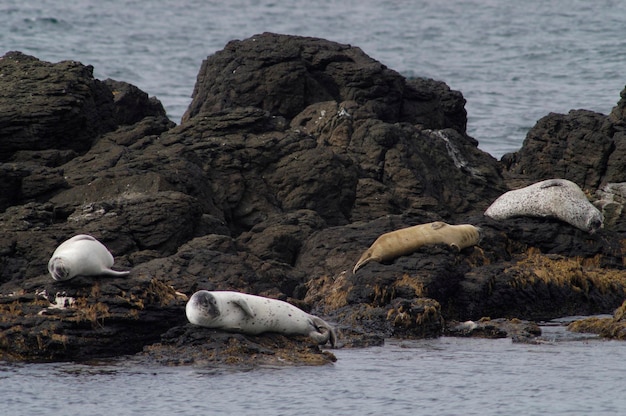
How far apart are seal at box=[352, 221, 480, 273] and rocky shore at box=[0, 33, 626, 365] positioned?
0.84ft

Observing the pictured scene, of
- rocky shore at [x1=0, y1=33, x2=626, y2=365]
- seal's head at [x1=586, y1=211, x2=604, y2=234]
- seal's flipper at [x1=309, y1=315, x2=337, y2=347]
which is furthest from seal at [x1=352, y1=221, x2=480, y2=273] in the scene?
seal's flipper at [x1=309, y1=315, x2=337, y2=347]

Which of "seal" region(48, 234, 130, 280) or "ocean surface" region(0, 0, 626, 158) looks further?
"ocean surface" region(0, 0, 626, 158)

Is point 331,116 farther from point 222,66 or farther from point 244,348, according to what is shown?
point 244,348

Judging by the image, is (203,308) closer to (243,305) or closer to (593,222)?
(243,305)

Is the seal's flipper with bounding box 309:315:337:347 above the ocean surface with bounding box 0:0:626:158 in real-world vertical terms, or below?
below

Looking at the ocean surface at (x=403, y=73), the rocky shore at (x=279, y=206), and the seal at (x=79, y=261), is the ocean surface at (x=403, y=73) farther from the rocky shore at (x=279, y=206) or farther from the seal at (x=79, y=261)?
the seal at (x=79, y=261)

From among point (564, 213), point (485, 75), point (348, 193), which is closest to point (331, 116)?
point (348, 193)

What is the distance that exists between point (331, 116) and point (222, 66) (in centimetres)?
418

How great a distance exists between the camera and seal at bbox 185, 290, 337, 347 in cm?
1205

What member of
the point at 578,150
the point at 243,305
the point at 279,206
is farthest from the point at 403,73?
the point at 243,305

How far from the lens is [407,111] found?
28453mm

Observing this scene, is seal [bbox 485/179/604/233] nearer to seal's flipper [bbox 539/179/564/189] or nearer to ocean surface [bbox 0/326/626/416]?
seal's flipper [bbox 539/179/564/189]

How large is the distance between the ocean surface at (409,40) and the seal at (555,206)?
75.8 feet

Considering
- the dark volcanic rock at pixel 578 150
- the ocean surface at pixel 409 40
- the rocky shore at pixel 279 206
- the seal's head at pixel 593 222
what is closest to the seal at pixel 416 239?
the rocky shore at pixel 279 206
